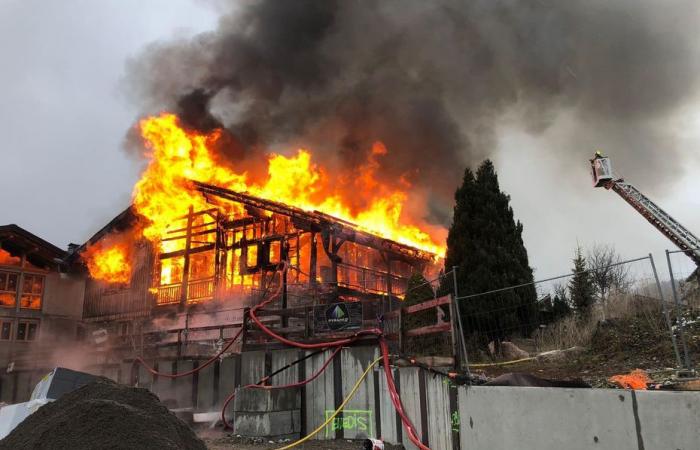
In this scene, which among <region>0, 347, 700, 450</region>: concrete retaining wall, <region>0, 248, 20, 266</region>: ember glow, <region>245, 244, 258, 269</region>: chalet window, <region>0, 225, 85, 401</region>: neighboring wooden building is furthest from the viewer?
<region>0, 248, 20, 266</region>: ember glow

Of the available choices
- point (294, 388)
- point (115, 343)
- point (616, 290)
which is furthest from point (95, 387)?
point (115, 343)

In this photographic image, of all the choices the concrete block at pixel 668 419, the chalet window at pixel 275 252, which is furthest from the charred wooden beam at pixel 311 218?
the concrete block at pixel 668 419

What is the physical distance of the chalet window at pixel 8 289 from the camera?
22125mm

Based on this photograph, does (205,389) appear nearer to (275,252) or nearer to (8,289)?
(275,252)

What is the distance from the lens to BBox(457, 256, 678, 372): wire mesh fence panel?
10.8 metres

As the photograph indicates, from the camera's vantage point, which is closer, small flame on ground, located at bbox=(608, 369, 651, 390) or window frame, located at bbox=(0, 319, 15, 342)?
small flame on ground, located at bbox=(608, 369, 651, 390)

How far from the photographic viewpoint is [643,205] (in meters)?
25.4

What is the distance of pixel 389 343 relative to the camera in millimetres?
10094

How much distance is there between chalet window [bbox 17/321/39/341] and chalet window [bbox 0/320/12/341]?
399 mm

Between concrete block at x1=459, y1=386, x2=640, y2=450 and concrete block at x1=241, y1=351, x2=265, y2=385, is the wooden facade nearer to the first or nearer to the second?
concrete block at x1=241, y1=351, x2=265, y2=385

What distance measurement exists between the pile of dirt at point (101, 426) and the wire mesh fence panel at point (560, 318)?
21.5 ft

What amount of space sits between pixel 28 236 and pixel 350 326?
61.0 feet

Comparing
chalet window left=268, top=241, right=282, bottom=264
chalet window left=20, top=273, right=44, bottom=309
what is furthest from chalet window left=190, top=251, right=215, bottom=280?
chalet window left=20, top=273, right=44, bottom=309

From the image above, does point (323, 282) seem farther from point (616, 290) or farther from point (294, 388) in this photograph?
point (616, 290)
